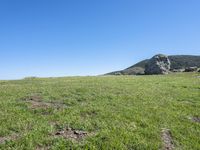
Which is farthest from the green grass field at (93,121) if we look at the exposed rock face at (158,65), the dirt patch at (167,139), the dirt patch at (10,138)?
the exposed rock face at (158,65)

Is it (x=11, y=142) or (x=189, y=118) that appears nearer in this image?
(x=11, y=142)

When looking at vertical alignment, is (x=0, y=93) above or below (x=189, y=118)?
above

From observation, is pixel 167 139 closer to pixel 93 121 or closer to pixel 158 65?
pixel 93 121

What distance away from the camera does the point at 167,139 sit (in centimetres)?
1337

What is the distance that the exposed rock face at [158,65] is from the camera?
84562 mm

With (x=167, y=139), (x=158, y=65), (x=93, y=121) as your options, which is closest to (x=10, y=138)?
(x=93, y=121)

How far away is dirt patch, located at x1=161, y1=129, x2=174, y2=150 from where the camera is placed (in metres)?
12.6

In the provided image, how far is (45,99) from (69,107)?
2.95 metres

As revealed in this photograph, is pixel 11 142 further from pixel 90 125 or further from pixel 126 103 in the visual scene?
pixel 126 103

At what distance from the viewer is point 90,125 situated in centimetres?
1394

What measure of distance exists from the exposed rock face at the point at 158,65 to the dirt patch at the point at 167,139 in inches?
2787

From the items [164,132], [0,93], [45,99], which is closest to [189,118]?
[164,132]

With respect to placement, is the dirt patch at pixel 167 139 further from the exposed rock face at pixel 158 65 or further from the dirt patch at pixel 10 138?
the exposed rock face at pixel 158 65

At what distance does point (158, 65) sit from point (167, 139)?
74.3 metres
